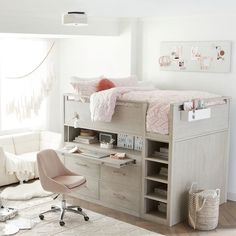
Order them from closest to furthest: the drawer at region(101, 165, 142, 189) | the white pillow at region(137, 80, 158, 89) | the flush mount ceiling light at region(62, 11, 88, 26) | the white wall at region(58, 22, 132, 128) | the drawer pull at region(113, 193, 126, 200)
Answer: the flush mount ceiling light at region(62, 11, 88, 26)
the drawer at region(101, 165, 142, 189)
the drawer pull at region(113, 193, 126, 200)
the white pillow at region(137, 80, 158, 89)
the white wall at region(58, 22, 132, 128)

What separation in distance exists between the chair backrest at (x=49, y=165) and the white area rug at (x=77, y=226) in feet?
1.49

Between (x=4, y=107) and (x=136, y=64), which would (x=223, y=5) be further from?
(x=4, y=107)

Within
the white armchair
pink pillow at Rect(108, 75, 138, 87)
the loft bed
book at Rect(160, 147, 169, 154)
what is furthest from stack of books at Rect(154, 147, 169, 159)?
the white armchair

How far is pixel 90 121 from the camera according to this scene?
17.8 feet

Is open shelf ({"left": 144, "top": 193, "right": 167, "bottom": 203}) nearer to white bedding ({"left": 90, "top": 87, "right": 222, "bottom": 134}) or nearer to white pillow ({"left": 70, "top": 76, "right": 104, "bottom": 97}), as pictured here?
white bedding ({"left": 90, "top": 87, "right": 222, "bottom": 134})

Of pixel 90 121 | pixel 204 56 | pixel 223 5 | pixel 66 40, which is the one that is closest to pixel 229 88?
pixel 204 56

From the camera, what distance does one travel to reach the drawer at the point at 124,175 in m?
5.03

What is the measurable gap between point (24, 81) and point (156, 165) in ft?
8.58

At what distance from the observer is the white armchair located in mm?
5941

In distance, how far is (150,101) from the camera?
15.9ft

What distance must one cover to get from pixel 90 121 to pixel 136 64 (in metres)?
1.29

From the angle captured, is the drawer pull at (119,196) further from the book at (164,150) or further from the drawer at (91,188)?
the book at (164,150)

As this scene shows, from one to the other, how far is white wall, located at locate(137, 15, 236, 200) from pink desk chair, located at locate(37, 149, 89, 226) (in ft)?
6.00

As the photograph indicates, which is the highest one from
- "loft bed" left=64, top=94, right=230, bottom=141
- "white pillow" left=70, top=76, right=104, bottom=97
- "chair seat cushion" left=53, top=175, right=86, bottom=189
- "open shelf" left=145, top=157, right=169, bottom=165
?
"white pillow" left=70, top=76, right=104, bottom=97
